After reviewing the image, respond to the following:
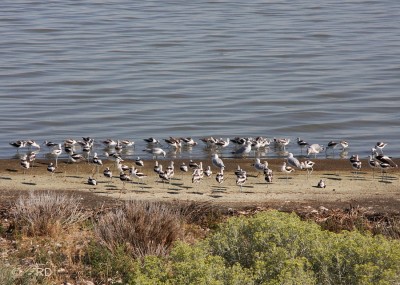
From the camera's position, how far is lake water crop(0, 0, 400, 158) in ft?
92.9

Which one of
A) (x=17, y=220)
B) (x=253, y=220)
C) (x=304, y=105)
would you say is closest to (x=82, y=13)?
(x=304, y=105)

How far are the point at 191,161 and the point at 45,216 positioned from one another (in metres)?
9.38

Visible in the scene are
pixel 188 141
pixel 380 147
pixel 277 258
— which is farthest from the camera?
pixel 188 141

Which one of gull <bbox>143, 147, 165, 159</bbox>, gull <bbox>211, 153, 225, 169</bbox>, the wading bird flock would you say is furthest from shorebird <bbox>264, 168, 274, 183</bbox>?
gull <bbox>143, 147, 165, 159</bbox>

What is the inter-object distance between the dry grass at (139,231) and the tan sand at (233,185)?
4.54 metres

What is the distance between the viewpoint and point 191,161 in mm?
23234

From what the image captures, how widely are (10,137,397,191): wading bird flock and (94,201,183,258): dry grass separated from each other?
6554mm

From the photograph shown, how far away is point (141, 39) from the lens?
145ft

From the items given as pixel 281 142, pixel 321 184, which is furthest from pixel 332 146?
pixel 321 184

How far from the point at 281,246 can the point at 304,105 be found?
67.7ft

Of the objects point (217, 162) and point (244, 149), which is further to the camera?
point (244, 149)

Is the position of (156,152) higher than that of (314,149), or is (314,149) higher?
(314,149)

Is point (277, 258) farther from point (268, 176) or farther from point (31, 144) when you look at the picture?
point (31, 144)

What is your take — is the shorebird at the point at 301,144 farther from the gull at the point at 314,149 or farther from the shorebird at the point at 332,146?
the gull at the point at 314,149
